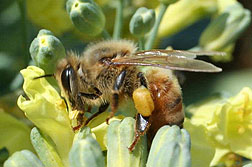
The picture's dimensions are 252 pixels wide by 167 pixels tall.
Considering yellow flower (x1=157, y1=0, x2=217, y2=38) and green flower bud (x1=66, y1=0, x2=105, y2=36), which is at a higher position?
green flower bud (x1=66, y1=0, x2=105, y2=36)

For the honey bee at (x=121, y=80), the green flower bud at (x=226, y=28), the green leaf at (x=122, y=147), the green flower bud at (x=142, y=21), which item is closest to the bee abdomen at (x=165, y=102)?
the honey bee at (x=121, y=80)

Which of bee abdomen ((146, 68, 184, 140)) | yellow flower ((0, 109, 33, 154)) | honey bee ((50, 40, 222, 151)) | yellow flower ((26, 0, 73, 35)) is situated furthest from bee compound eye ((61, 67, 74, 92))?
yellow flower ((26, 0, 73, 35))

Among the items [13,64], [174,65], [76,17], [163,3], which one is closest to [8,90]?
[13,64]

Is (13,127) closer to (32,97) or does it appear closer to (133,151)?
(32,97)

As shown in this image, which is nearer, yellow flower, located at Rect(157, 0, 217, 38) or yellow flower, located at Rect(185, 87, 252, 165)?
yellow flower, located at Rect(185, 87, 252, 165)

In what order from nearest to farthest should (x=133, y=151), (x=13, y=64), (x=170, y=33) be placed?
(x=133, y=151), (x=13, y=64), (x=170, y=33)

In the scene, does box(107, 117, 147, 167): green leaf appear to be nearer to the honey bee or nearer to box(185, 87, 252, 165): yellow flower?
the honey bee
